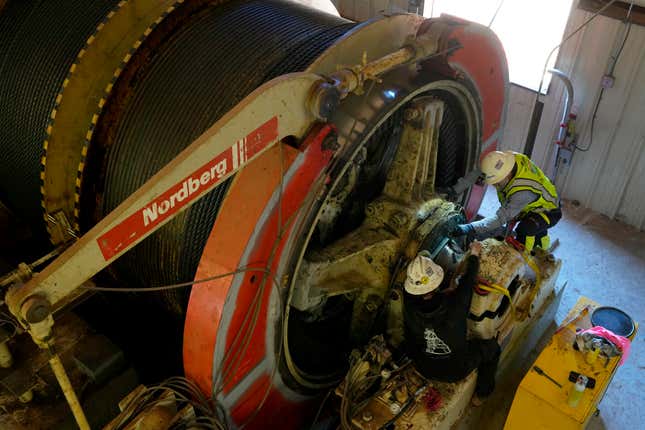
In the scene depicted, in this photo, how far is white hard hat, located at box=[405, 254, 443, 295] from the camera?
120 inches

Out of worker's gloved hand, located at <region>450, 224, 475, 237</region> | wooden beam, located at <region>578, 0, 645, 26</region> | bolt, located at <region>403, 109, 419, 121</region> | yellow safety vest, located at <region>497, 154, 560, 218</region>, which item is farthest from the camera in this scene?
wooden beam, located at <region>578, 0, 645, 26</region>

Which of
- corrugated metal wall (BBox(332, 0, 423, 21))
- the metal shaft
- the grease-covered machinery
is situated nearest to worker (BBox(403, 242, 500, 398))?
the grease-covered machinery

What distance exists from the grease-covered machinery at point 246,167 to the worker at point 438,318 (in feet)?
0.74

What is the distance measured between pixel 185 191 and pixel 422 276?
53.2 inches

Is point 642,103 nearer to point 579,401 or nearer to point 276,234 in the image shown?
point 579,401

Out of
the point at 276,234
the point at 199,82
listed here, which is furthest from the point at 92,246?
the point at 199,82

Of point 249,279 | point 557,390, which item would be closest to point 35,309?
point 249,279

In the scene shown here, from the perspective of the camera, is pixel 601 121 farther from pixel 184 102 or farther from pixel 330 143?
pixel 184 102

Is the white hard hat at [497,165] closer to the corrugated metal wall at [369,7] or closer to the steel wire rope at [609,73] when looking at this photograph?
the steel wire rope at [609,73]

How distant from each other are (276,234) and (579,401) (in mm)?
1969

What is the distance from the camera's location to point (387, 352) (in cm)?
338

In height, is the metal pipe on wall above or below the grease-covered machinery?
below

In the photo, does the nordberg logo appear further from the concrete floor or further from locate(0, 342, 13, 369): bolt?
the concrete floor

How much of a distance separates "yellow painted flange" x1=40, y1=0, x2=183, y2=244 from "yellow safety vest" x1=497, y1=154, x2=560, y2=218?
8.32 ft
